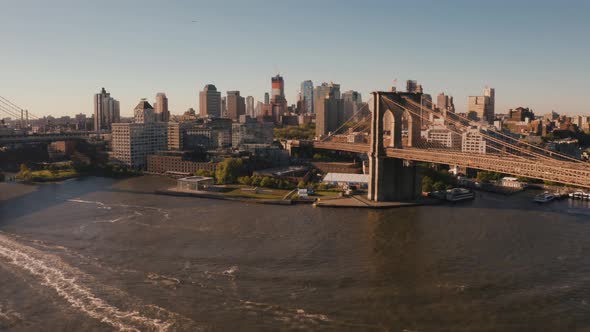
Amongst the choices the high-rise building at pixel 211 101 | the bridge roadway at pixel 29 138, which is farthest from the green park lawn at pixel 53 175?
the high-rise building at pixel 211 101

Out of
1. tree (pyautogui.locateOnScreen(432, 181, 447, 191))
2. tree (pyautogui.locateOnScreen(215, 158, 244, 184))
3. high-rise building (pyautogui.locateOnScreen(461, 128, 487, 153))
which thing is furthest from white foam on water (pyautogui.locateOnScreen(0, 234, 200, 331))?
Result: high-rise building (pyautogui.locateOnScreen(461, 128, 487, 153))

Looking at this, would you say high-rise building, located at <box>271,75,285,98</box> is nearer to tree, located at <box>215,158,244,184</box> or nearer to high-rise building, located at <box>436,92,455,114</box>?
high-rise building, located at <box>436,92,455,114</box>

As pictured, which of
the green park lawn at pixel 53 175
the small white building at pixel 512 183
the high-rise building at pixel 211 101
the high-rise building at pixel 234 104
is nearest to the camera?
the small white building at pixel 512 183

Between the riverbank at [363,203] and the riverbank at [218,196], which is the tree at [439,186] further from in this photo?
the riverbank at [218,196]

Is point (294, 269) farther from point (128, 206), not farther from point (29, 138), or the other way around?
point (29, 138)

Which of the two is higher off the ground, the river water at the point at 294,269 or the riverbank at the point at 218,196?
the riverbank at the point at 218,196

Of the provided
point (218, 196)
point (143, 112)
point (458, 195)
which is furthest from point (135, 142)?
point (458, 195)
